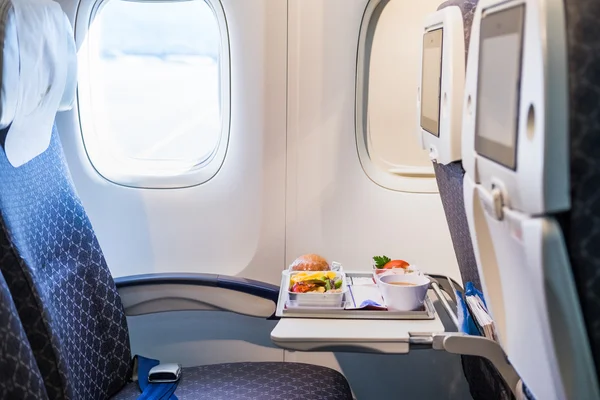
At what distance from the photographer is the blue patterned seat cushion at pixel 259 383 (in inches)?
72.9

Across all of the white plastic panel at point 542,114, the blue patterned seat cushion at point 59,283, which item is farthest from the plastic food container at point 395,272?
the white plastic panel at point 542,114

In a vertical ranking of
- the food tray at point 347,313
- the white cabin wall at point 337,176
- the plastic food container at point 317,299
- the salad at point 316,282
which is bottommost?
the food tray at point 347,313

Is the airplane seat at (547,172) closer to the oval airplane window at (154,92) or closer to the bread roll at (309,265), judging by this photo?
the bread roll at (309,265)

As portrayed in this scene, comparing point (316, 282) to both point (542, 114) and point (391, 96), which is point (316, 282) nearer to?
point (391, 96)

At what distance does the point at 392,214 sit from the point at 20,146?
1.27 m

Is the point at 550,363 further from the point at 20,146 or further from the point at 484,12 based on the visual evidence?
the point at 20,146

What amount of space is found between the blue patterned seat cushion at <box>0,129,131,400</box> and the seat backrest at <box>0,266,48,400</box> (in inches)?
6.8

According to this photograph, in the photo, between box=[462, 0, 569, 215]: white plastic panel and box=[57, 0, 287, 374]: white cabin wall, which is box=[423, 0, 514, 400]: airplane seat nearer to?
box=[462, 0, 569, 215]: white plastic panel

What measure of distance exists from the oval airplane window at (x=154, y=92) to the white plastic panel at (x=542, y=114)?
1582mm

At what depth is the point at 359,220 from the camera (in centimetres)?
232

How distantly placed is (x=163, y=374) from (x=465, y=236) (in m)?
1.00

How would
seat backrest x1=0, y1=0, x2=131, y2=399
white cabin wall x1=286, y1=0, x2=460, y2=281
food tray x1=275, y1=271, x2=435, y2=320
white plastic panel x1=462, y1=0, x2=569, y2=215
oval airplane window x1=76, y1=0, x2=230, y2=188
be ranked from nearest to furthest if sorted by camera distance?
white plastic panel x1=462, y1=0, x2=569, y2=215 < seat backrest x1=0, y1=0, x2=131, y2=399 < food tray x1=275, y1=271, x2=435, y2=320 < white cabin wall x1=286, y1=0, x2=460, y2=281 < oval airplane window x1=76, y1=0, x2=230, y2=188

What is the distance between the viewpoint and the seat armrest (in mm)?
2090

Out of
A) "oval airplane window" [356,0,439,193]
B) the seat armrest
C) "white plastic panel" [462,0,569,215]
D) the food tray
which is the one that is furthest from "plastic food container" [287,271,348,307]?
"white plastic panel" [462,0,569,215]
